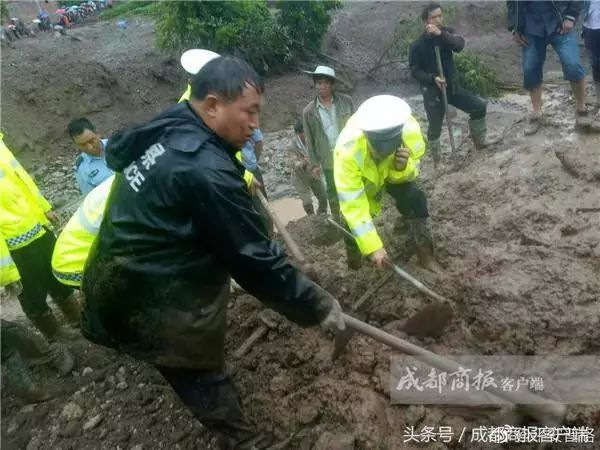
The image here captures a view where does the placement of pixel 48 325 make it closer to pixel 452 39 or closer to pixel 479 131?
pixel 452 39

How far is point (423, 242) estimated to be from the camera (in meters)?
3.69

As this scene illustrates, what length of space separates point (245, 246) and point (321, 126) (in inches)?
124

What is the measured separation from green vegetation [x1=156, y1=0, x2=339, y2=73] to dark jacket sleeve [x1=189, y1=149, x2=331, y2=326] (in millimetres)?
8277

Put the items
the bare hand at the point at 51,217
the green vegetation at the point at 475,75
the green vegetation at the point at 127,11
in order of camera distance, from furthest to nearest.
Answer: the green vegetation at the point at 127,11 < the green vegetation at the point at 475,75 < the bare hand at the point at 51,217

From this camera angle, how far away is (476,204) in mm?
4480

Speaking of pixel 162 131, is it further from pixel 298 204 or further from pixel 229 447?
pixel 298 204

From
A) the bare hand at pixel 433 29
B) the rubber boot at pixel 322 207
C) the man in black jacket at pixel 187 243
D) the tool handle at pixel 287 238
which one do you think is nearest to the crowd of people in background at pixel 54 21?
the rubber boot at pixel 322 207

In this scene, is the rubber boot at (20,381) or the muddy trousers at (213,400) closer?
Result: the muddy trousers at (213,400)

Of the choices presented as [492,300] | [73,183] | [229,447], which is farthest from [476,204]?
[73,183]

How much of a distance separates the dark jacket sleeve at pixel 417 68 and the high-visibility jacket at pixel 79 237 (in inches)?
150

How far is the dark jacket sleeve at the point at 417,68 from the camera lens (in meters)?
5.39

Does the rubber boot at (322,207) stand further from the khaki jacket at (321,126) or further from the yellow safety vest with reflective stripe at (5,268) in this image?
the yellow safety vest with reflective stripe at (5,268)

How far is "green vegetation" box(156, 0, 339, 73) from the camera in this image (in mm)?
9359

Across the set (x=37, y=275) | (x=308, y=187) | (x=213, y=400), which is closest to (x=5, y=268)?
(x=37, y=275)
